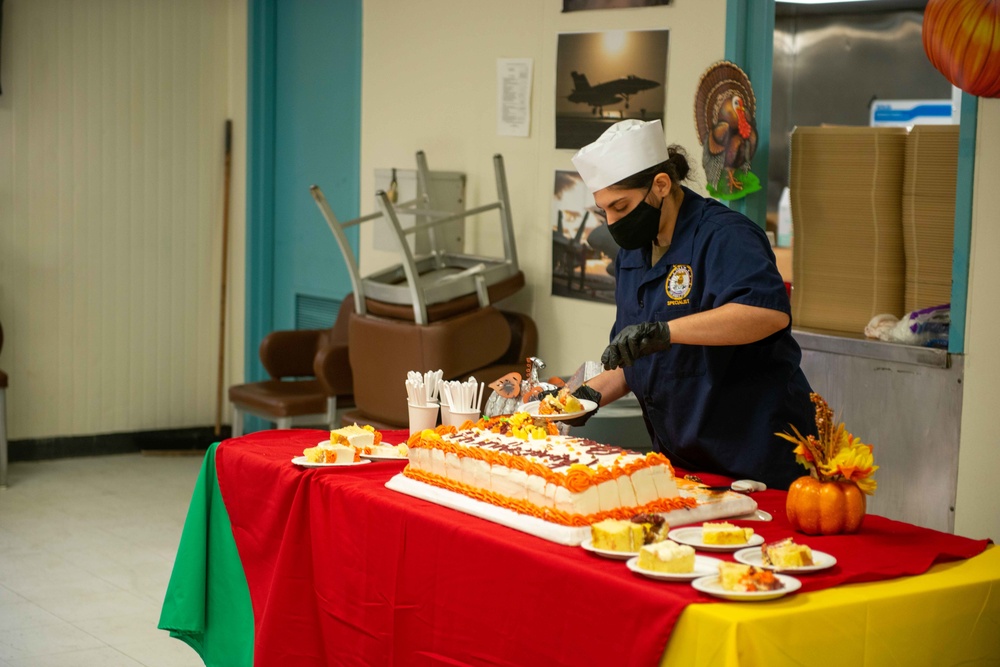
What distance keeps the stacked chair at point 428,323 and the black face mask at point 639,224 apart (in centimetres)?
178

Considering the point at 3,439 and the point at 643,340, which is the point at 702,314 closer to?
the point at 643,340

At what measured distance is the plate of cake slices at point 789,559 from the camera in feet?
6.17

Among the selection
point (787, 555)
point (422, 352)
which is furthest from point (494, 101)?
point (787, 555)

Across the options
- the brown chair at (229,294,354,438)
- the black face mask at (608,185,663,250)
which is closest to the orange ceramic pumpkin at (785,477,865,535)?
the black face mask at (608,185,663,250)

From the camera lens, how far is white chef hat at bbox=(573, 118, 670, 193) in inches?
105

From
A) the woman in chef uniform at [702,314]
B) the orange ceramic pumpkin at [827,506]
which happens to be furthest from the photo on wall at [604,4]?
the orange ceramic pumpkin at [827,506]

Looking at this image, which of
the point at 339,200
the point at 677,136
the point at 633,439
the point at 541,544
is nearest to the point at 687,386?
the point at 541,544

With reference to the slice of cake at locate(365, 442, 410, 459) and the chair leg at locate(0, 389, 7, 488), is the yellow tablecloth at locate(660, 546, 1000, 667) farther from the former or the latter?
the chair leg at locate(0, 389, 7, 488)

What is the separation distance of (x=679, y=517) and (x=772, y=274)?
0.62m

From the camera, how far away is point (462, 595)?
7.00 ft

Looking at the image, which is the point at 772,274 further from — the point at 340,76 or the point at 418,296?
the point at 340,76

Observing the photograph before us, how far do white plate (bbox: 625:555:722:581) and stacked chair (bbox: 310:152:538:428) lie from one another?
2.56m

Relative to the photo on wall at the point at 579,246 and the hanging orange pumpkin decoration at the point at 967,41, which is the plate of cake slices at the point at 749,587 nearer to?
the hanging orange pumpkin decoration at the point at 967,41

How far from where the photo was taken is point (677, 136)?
4.14m
